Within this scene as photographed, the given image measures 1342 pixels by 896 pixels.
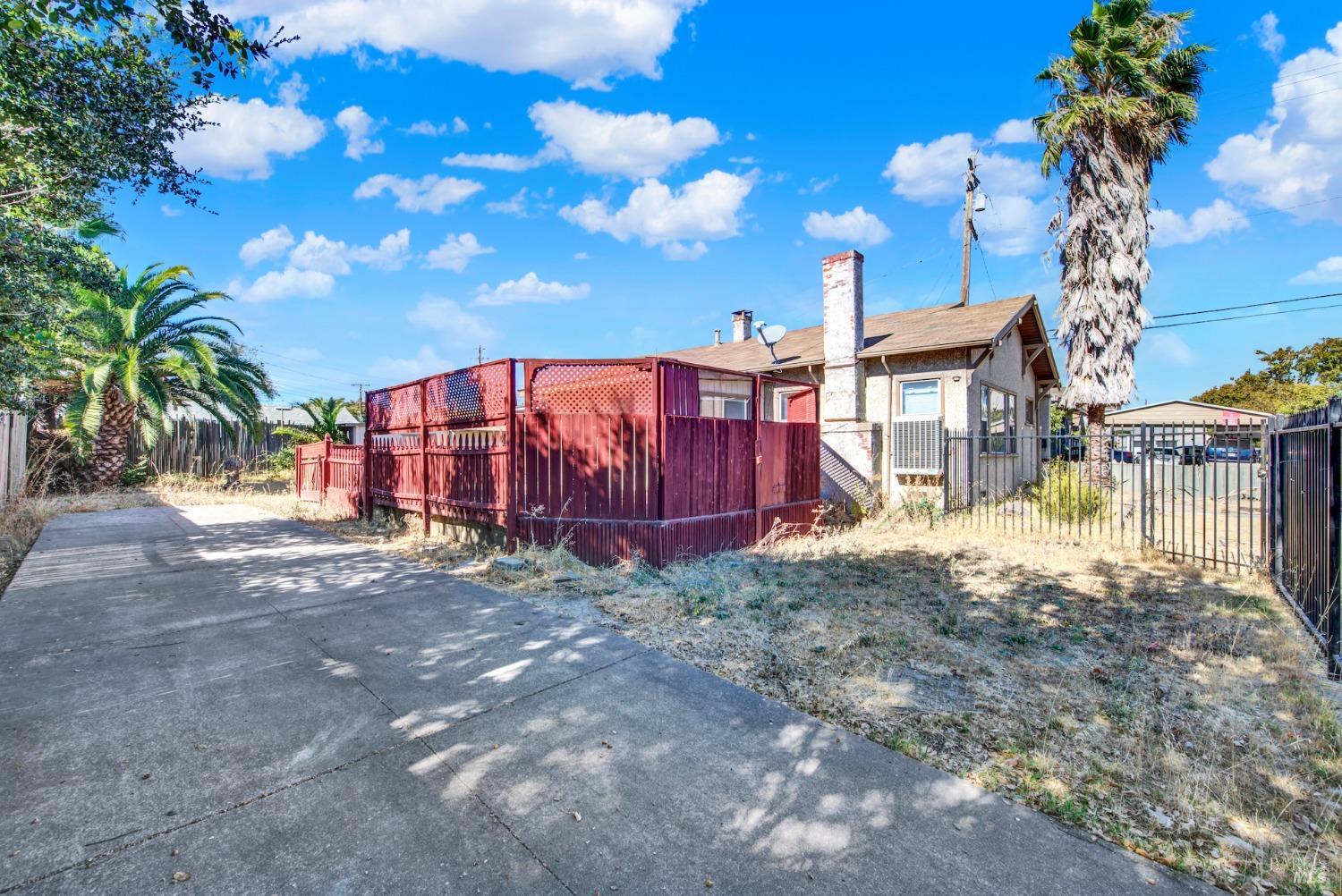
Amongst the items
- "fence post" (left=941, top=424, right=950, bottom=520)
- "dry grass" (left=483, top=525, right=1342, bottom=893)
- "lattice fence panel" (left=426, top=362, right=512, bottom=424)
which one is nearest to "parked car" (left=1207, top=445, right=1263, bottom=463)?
"dry grass" (left=483, top=525, right=1342, bottom=893)

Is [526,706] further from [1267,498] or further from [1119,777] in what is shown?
[1267,498]

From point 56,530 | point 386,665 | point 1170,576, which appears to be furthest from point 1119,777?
point 56,530

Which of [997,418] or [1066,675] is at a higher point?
[997,418]

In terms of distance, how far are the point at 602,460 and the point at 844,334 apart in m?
6.99

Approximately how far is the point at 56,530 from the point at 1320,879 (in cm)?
1442

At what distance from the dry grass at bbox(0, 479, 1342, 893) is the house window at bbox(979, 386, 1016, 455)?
494 cm

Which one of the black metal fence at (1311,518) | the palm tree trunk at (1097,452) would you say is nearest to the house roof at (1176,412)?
the palm tree trunk at (1097,452)

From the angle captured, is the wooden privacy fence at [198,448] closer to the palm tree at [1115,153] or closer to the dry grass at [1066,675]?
the dry grass at [1066,675]

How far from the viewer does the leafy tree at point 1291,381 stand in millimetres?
27750

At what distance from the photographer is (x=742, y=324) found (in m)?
19.9

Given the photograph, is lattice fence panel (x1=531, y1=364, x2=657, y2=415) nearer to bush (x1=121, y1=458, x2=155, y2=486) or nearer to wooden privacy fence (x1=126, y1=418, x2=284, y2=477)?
wooden privacy fence (x1=126, y1=418, x2=284, y2=477)

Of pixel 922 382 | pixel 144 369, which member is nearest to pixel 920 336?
pixel 922 382

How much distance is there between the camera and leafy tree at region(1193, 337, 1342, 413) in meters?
27.8

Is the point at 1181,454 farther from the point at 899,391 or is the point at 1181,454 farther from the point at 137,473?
the point at 137,473
